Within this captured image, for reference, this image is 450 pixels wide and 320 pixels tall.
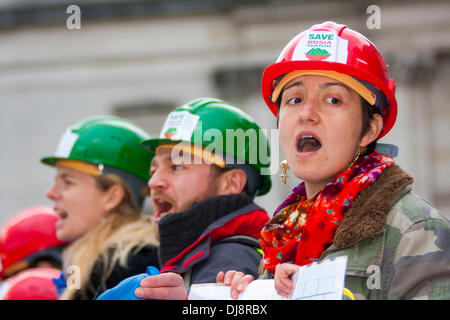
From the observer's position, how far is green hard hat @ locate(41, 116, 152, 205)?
5.01 metres

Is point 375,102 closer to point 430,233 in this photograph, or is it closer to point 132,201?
point 430,233

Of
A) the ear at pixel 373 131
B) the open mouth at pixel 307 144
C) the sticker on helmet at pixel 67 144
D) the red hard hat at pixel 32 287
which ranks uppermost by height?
the sticker on helmet at pixel 67 144

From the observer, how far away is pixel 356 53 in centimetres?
290

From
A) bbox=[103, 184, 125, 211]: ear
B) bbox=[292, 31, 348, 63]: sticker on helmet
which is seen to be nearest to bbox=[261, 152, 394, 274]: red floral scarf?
bbox=[292, 31, 348, 63]: sticker on helmet

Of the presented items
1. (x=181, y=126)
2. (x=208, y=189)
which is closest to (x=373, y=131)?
(x=208, y=189)

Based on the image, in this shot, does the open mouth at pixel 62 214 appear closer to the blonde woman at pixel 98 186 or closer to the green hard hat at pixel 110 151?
the blonde woman at pixel 98 186

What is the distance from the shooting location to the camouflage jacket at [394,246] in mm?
2334

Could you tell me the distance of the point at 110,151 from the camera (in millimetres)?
5027

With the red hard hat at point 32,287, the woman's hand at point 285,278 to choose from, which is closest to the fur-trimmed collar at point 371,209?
the woman's hand at point 285,278

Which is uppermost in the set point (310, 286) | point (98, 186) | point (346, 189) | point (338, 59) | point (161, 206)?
point (338, 59)

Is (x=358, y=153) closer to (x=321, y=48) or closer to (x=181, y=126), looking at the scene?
(x=321, y=48)

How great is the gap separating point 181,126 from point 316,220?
1598 mm

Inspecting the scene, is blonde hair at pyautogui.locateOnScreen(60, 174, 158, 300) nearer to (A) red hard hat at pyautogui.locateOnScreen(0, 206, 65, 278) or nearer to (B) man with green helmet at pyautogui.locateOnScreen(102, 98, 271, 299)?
(B) man with green helmet at pyautogui.locateOnScreen(102, 98, 271, 299)

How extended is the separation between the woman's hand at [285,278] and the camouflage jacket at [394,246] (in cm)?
13
